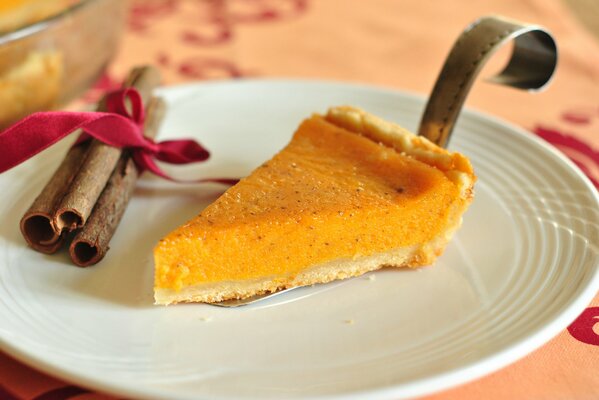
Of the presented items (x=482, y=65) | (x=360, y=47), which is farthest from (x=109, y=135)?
(x=360, y=47)

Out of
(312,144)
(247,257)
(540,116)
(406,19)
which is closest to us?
(247,257)

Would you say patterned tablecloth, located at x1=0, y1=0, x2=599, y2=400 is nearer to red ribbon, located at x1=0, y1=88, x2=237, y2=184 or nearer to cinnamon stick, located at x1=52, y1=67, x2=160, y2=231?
red ribbon, located at x1=0, y1=88, x2=237, y2=184

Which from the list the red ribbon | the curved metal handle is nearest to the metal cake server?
the curved metal handle

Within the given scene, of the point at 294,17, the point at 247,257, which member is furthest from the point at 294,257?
the point at 294,17

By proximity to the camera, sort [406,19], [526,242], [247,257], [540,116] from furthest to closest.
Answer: [406,19] < [540,116] < [526,242] < [247,257]

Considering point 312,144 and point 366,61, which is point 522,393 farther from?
point 366,61

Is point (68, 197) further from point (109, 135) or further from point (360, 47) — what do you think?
point (360, 47)
